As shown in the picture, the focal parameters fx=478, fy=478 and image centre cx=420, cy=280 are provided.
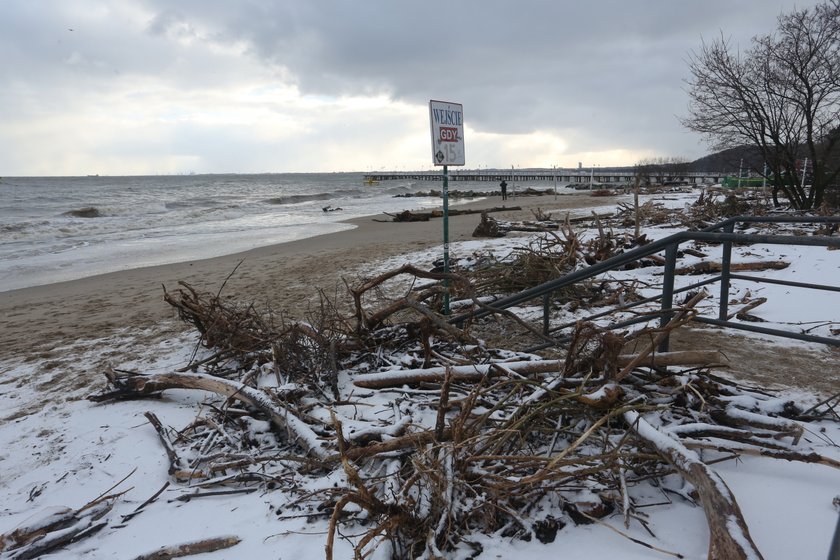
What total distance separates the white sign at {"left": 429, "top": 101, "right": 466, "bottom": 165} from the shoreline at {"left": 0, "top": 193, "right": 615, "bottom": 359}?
2.23 m

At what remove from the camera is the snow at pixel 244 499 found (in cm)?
188

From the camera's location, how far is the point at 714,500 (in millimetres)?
1732

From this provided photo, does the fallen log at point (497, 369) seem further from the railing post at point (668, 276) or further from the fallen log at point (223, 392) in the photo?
the fallen log at point (223, 392)

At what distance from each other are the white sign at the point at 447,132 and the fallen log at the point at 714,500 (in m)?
3.50

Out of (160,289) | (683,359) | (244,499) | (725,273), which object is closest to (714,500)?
(683,359)

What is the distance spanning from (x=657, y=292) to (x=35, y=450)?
6238mm

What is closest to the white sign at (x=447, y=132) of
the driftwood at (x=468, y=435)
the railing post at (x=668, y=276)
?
the driftwood at (x=468, y=435)

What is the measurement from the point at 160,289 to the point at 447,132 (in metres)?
6.26

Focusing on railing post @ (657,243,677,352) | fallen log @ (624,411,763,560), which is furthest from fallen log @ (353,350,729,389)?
fallen log @ (624,411,763,560)

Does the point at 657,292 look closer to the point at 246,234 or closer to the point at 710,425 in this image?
the point at 710,425

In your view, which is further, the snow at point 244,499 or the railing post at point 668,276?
the railing post at point 668,276

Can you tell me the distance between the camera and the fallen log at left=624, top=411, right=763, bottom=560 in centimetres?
155

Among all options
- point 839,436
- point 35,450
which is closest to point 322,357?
point 35,450

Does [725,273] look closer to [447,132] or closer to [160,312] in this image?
[447,132]
